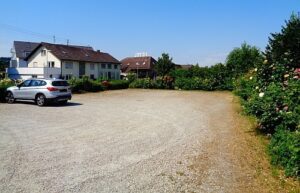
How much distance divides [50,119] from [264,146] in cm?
899

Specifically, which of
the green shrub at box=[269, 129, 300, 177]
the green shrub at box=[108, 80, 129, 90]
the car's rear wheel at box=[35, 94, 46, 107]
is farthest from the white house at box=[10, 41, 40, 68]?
the green shrub at box=[269, 129, 300, 177]

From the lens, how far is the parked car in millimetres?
19844

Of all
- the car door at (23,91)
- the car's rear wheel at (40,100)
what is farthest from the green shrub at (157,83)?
the car's rear wheel at (40,100)

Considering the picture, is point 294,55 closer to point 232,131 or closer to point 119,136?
point 232,131

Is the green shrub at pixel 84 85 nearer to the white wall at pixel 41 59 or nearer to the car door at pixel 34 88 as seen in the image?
the car door at pixel 34 88

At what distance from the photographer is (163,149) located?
8883 mm

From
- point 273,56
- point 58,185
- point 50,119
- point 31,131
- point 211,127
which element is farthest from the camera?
point 50,119

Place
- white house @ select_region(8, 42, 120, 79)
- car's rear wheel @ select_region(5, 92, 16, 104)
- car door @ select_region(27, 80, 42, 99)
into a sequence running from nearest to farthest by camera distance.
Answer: car door @ select_region(27, 80, 42, 99), car's rear wheel @ select_region(5, 92, 16, 104), white house @ select_region(8, 42, 120, 79)

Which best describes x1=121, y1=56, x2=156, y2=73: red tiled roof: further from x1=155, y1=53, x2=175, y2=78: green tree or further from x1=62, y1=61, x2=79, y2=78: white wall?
x1=62, y1=61, x2=79, y2=78: white wall

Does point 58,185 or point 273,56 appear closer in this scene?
point 58,185

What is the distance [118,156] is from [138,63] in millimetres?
67418

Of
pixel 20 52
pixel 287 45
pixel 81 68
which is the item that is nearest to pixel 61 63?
pixel 81 68

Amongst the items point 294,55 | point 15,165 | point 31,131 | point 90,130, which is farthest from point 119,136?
point 294,55

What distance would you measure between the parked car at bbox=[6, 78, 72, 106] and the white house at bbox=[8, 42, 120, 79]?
27089 mm
